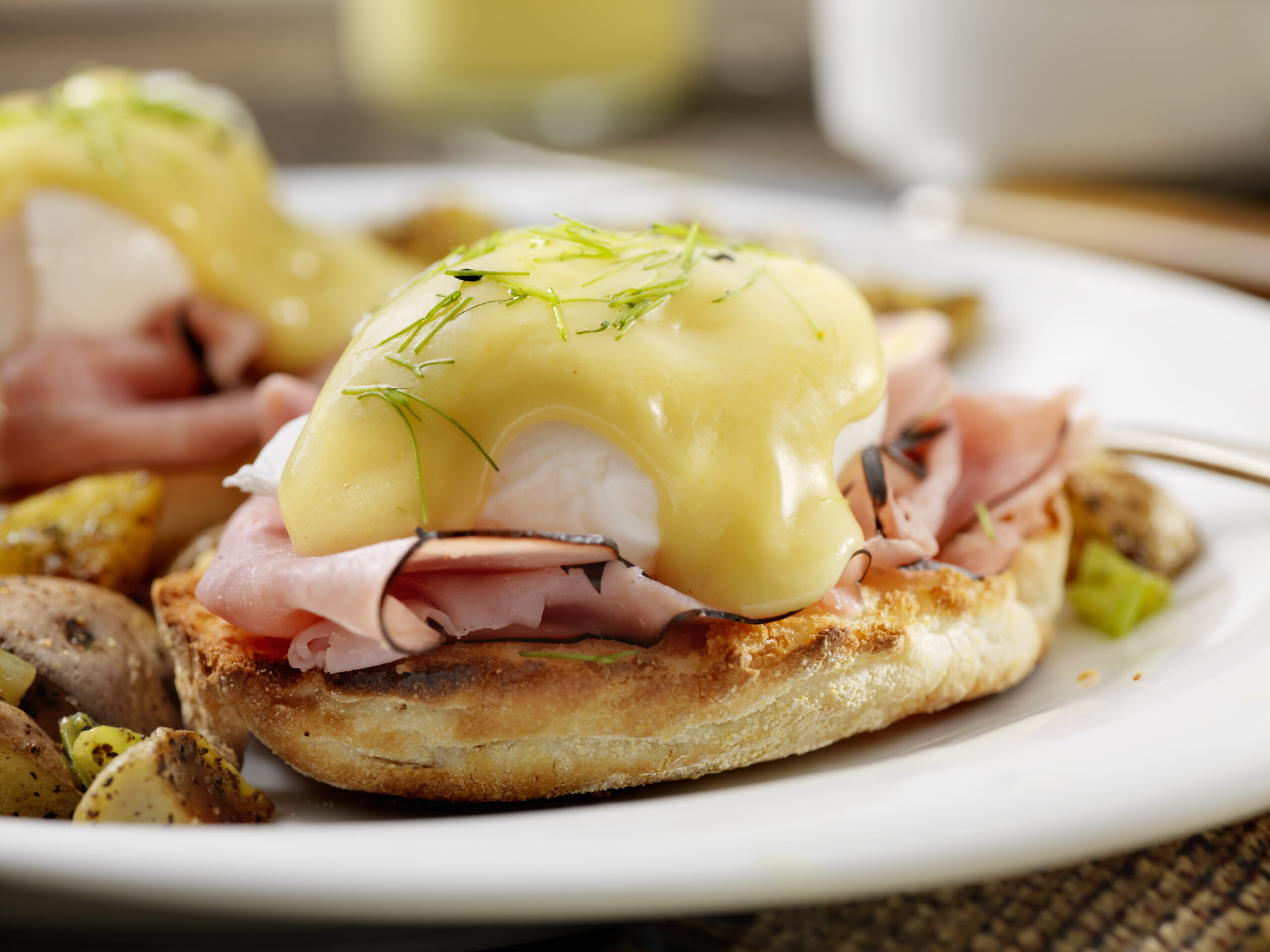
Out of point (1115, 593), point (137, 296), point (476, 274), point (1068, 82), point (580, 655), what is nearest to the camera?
point (580, 655)

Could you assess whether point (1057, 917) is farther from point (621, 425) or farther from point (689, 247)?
point (689, 247)

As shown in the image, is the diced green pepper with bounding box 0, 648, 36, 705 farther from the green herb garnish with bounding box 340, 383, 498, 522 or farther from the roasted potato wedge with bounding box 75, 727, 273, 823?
the green herb garnish with bounding box 340, 383, 498, 522

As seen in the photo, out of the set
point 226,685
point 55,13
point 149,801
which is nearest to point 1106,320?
point 226,685

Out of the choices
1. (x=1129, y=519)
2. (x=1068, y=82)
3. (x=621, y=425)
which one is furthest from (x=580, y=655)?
(x=1068, y=82)

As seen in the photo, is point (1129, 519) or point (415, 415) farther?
point (1129, 519)

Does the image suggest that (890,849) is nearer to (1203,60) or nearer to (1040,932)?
(1040,932)
